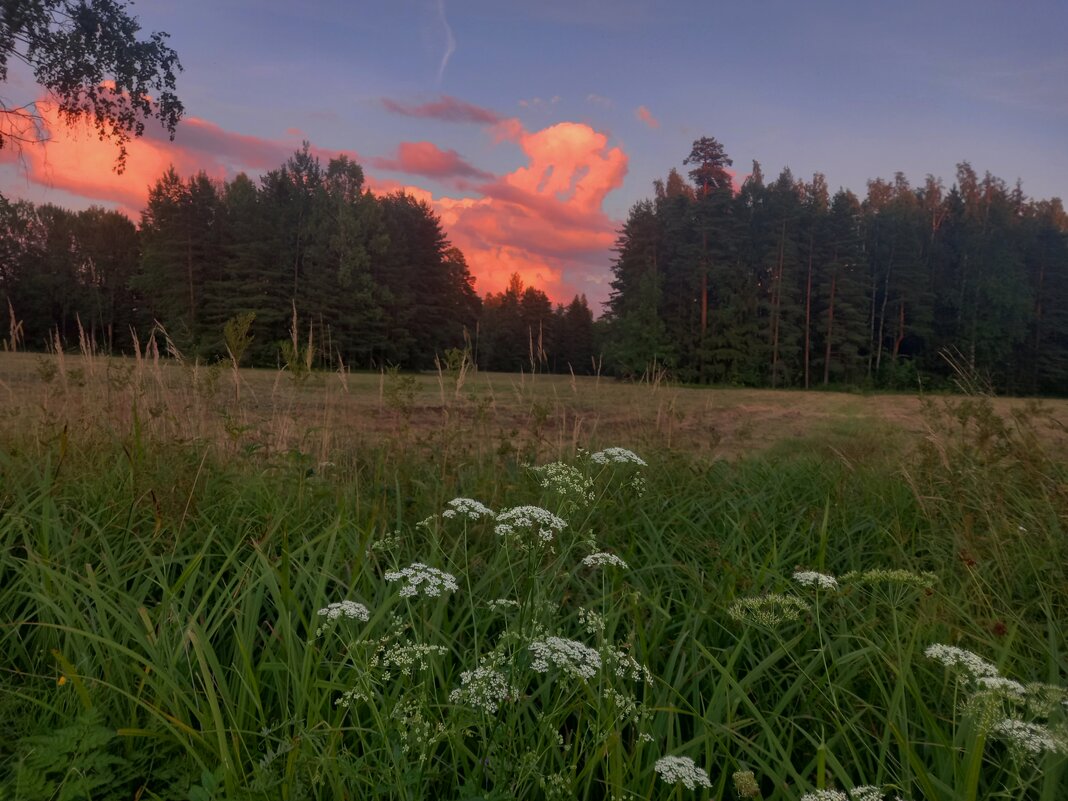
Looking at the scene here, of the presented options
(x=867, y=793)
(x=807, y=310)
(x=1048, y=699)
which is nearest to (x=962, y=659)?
(x=1048, y=699)

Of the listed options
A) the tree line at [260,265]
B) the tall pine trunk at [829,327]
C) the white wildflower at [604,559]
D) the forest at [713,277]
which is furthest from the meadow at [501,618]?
the tall pine trunk at [829,327]

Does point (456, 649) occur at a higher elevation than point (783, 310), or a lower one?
lower

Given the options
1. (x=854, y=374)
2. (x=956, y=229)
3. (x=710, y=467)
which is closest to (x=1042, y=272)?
(x=956, y=229)

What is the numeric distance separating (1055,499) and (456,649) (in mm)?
3735

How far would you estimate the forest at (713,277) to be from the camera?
43.2 meters

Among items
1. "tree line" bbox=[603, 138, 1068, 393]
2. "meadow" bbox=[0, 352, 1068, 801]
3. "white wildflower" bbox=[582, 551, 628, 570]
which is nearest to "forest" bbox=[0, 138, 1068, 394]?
"tree line" bbox=[603, 138, 1068, 393]

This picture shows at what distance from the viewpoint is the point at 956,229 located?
47938 millimetres

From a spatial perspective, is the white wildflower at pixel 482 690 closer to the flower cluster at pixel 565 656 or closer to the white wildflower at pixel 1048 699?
the flower cluster at pixel 565 656

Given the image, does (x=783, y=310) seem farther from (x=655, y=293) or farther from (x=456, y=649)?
(x=456, y=649)

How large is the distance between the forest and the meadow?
125 feet

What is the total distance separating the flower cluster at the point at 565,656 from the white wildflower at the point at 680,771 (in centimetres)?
26

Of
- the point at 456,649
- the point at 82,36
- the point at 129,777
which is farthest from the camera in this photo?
the point at 82,36

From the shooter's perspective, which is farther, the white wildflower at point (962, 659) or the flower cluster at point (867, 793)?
the white wildflower at point (962, 659)

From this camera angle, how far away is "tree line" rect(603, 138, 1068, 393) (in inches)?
1699
